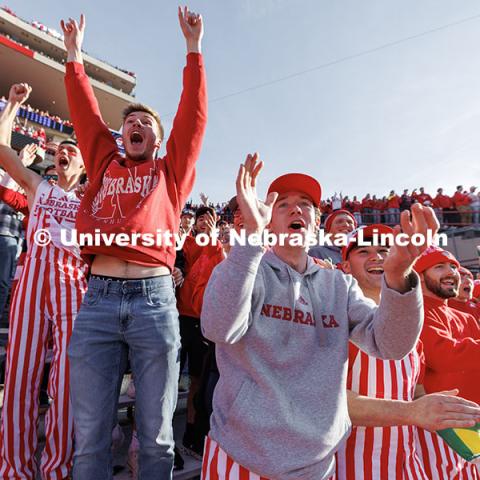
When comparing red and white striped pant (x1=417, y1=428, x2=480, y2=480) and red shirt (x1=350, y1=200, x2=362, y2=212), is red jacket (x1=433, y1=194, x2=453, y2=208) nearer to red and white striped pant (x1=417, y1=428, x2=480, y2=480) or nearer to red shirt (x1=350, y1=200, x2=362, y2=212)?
red shirt (x1=350, y1=200, x2=362, y2=212)

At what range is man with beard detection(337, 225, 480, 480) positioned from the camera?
1.38 m

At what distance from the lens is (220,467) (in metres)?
1.29

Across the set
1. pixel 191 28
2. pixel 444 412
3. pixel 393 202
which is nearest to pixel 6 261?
pixel 191 28

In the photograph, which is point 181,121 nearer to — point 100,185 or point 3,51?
point 100,185

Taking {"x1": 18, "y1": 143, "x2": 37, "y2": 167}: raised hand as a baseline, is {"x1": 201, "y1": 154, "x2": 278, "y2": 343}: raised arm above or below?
below

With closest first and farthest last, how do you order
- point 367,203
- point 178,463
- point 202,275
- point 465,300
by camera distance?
1. point 178,463
2. point 202,275
3. point 465,300
4. point 367,203

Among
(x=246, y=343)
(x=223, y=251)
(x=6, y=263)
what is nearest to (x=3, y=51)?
(x=6, y=263)

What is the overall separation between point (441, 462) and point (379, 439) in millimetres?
743

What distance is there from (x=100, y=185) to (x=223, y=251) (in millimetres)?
1365

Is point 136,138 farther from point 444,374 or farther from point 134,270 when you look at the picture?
point 444,374

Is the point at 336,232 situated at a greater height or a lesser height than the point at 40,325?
greater

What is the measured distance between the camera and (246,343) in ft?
4.10

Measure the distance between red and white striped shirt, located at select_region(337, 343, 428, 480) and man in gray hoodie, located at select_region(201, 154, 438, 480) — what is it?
48 centimetres

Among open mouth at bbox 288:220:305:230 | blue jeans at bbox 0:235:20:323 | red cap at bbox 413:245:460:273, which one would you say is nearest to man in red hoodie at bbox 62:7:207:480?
open mouth at bbox 288:220:305:230
